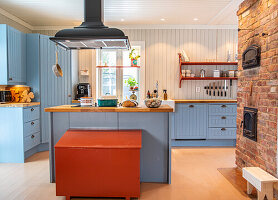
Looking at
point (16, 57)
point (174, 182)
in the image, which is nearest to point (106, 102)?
point (174, 182)

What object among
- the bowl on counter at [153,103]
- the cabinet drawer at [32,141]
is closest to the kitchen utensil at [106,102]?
the bowl on counter at [153,103]

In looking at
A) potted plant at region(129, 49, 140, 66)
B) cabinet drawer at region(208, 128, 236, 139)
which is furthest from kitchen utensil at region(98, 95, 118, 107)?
cabinet drawer at region(208, 128, 236, 139)

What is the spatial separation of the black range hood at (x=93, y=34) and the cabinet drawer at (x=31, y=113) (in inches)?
56.5

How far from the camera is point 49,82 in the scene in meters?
4.05

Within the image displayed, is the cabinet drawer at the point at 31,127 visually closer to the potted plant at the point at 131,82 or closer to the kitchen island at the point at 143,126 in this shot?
the kitchen island at the point at 143,126

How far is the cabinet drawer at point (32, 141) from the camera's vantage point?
3496mm

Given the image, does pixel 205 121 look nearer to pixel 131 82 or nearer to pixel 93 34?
pixel 131 82

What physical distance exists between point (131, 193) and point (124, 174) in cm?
22

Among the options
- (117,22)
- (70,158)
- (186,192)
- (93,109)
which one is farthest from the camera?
(117,22)

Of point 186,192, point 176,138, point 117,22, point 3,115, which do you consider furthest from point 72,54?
point 186,192

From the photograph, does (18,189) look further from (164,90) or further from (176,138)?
(164,90)

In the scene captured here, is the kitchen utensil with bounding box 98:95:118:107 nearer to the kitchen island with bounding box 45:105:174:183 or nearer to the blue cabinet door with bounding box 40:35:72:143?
the kitchen island with bounding box 45:105:174:183

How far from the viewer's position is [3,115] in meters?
3.37

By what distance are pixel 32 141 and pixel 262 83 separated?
3.75 metres
